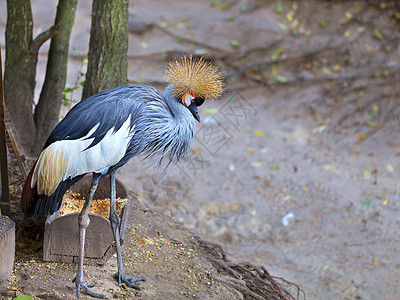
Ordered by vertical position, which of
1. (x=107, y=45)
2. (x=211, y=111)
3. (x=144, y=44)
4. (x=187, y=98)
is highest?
(x=144, y=44)

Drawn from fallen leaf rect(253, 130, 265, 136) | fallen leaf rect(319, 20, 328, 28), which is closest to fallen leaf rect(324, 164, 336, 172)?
fallen leaf rect(253, 130, 265, 136)

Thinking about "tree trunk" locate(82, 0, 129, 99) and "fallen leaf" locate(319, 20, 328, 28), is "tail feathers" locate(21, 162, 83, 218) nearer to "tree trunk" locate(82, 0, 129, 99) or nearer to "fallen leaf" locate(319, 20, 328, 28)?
"tree trunk" locate(82, 0, 129, 99)

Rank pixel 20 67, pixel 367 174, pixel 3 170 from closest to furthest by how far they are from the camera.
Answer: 1. pixel 3 170
2. pixel 20 67
3. pixel 367 174

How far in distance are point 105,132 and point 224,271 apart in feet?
4.18

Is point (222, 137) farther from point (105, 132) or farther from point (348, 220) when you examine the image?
point (105, 132)

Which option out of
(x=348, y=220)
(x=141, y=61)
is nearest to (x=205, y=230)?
(x=348, y=220)

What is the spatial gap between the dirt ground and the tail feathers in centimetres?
35

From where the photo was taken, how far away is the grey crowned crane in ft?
8.25

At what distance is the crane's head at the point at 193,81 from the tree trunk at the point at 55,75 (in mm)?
1503

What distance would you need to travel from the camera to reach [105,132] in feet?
8.26

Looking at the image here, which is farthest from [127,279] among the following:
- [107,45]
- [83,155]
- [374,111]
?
[374,111]

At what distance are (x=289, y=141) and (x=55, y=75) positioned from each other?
3125mm

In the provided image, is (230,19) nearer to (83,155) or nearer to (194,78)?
(194,78)

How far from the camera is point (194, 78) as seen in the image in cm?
268
